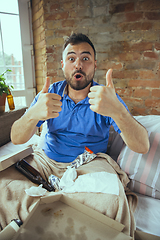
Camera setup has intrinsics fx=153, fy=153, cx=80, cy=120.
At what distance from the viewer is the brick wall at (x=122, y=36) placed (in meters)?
1.41

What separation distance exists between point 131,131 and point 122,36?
1.09 metres

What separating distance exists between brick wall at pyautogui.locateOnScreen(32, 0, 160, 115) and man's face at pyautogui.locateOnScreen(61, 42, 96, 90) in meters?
0.55

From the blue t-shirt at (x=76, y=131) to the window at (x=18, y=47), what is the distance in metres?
1.32

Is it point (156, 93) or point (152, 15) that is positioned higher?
point (152, 15)

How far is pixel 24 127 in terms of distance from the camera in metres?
0.97

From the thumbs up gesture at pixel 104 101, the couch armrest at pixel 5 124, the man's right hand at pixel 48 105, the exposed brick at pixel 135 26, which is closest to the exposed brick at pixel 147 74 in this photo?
the exposed brick at pixel 135 26

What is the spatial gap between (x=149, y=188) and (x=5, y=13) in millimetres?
2472

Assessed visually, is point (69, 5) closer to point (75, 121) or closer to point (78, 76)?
point (78, 76)

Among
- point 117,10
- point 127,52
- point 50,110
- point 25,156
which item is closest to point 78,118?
point 50,110

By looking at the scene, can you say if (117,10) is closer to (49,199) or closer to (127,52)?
(127,52)

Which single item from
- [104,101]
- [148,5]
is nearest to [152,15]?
[148,5]

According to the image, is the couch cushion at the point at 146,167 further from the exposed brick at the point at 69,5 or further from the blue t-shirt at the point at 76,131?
the exposed brick at the point at 69,5

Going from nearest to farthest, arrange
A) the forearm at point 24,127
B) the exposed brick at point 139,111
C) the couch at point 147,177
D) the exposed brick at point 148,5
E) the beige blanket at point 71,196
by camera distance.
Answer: the beige blanket at point 71,196
the couch at point 147,177
the forearm at point 24,127
the exposed brick at point 148,5
the exposed brick at point 139,111

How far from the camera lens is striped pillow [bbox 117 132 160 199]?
0.94 metres
